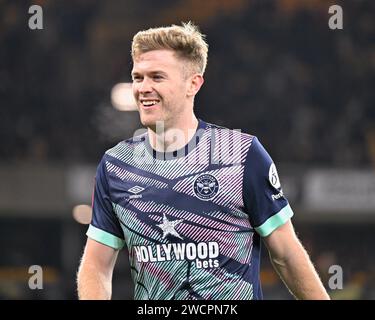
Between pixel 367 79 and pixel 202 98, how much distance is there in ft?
10.5

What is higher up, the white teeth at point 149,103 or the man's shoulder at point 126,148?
the white teeth at point 149,103

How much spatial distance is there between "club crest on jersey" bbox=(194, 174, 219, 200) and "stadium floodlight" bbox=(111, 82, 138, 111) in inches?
499

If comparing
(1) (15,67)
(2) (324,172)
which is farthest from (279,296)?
(1) (15,67)

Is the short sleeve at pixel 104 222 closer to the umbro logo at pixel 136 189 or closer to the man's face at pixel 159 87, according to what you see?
the umbro logo at pixel 136 189

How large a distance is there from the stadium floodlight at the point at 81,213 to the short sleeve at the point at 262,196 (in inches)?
491

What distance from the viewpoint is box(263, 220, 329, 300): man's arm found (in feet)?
12.9

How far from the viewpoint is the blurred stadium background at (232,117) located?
16250 mm

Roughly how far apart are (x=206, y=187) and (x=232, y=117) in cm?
1272

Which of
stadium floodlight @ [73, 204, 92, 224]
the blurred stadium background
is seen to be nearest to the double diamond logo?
the blurred stadium background

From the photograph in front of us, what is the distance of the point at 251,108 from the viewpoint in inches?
664

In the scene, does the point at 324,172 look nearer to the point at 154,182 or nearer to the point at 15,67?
the point at 15,67

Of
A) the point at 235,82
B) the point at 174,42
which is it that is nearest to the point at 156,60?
the point at 174,42

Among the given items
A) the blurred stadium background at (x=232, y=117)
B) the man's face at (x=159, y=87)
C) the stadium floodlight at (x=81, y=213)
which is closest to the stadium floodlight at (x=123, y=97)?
the blurred stadium background at (x=232, y=117)

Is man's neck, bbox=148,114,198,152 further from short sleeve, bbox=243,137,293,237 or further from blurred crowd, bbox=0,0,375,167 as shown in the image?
blurred crowd, bbox=0,0,375,167
